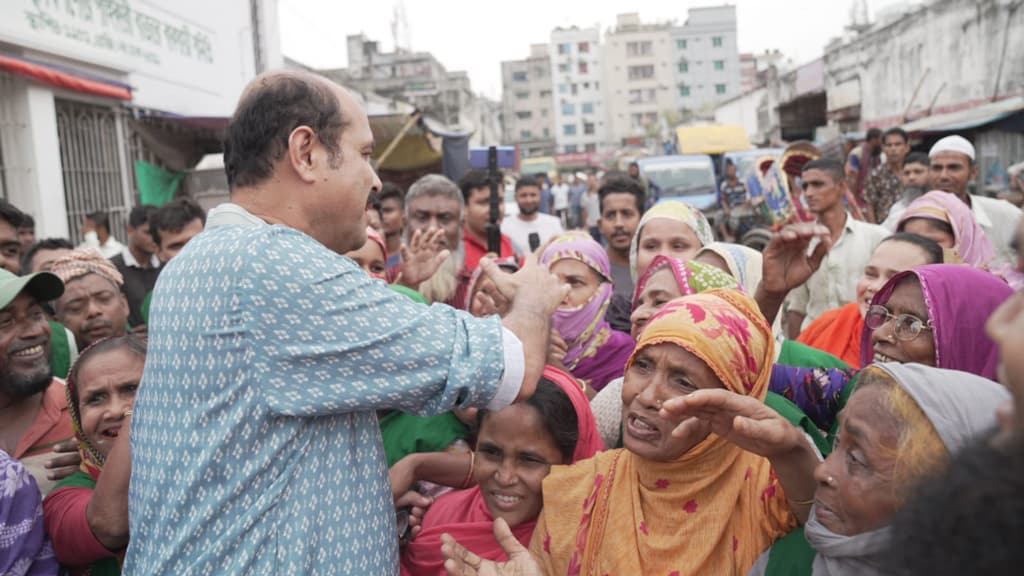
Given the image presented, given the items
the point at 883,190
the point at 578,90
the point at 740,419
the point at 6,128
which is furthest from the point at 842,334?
the point at 578,90

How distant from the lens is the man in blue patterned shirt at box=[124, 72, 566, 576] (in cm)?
152

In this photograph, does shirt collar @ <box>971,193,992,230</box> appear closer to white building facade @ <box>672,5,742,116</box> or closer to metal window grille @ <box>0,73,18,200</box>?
metal window grille @ <box>0,73,18,200</box>

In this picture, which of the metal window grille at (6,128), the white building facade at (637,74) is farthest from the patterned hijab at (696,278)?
the white building facade at (637,74)

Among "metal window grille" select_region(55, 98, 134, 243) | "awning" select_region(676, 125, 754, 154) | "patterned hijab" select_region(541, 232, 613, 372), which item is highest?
"awning" select_region(676, 125, 754, 154)

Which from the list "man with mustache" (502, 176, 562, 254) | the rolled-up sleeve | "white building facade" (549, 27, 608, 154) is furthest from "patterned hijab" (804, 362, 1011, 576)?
"white building facade" (549, 27, 608, 154)

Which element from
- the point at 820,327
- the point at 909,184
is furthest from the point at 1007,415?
the point at 909,184

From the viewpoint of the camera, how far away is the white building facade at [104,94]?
24.4 feet

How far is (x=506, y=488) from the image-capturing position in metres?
2.38

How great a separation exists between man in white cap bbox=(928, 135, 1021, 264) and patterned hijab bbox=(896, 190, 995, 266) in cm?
126

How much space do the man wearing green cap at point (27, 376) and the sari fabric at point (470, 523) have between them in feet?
4.48

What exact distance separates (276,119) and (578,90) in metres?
88.8

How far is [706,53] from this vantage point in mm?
84250

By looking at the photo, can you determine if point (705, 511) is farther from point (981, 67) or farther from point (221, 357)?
point (981, 67)

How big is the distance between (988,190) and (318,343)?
12.8 metres
